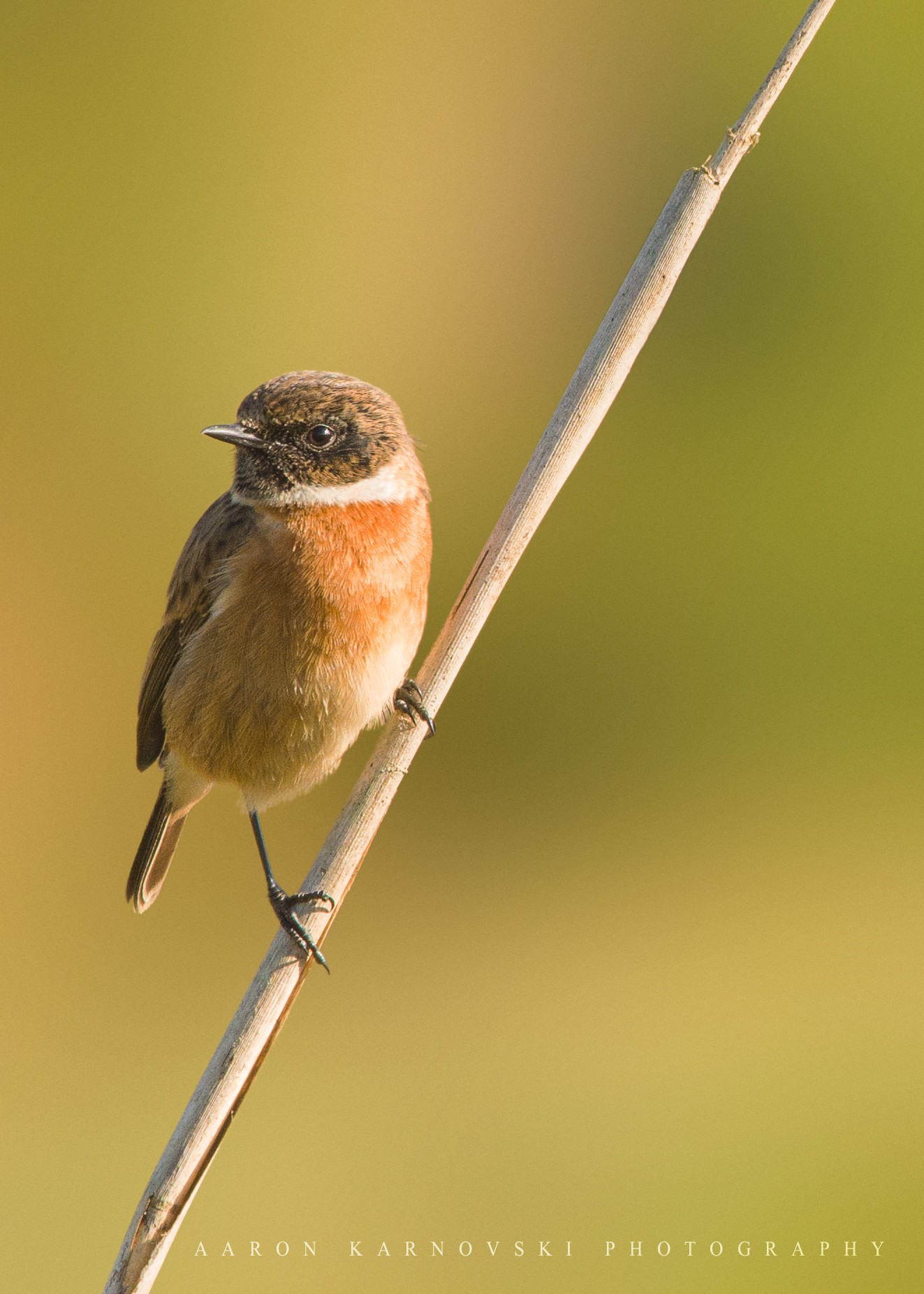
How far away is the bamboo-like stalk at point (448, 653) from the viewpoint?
5.73 ft

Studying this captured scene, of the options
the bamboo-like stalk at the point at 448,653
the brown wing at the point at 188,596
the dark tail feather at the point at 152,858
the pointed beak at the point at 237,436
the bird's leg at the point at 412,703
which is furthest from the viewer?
the dark tail feather at the point at 152,858

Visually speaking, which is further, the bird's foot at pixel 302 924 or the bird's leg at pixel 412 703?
the bird's leg at pixel 412 703

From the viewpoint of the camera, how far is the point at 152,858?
2.81 m

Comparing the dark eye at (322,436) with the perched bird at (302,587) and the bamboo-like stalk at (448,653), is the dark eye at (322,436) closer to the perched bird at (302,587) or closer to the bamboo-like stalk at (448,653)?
the perched bird at (302,587)

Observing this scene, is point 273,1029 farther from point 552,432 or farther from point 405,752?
point 552,432

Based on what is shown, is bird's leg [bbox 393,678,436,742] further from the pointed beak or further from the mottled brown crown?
the pointed beak

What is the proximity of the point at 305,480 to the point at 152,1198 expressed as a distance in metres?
1.29

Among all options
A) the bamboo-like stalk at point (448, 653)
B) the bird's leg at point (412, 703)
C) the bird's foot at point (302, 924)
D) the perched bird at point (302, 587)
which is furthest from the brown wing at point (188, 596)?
the bird's foot at point (302, 924)

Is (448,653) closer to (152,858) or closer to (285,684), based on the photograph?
(285,684)

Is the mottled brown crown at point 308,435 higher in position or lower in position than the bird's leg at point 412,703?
higher

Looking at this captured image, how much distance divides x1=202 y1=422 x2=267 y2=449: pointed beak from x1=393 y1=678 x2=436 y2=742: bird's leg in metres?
0.53

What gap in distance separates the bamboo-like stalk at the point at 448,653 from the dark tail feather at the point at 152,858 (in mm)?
857

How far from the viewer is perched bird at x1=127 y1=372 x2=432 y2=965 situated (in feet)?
7.72

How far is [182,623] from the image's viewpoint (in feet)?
8.81
